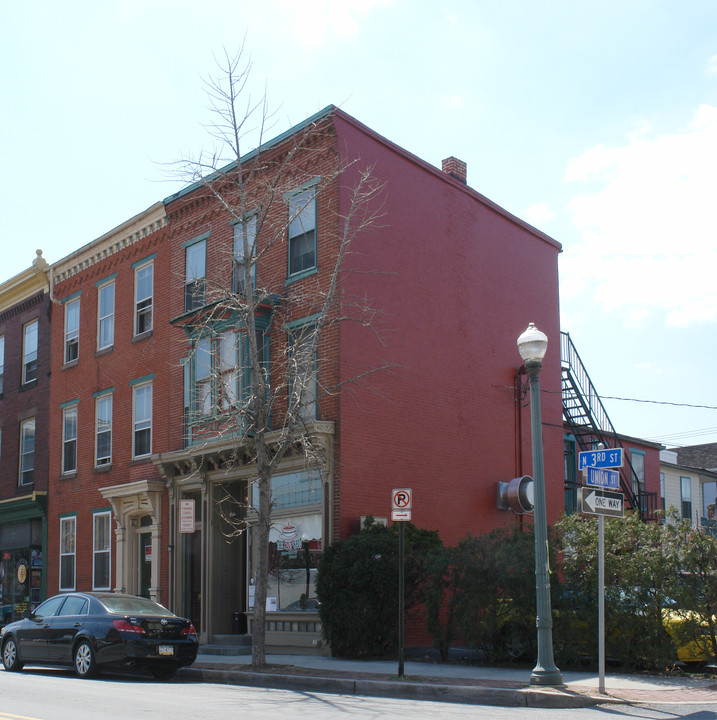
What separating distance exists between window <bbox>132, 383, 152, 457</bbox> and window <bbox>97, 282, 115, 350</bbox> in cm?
227

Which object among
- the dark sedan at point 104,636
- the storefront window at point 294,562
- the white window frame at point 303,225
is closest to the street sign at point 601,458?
the dark sedan at point 104,636

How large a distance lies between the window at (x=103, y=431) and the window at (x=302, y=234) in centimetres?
826

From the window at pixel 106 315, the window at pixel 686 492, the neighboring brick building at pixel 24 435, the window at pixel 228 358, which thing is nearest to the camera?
the window at pixel 228 358

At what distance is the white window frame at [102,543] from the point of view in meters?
24.8

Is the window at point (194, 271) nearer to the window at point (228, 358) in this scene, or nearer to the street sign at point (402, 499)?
the window at point (228, 358)

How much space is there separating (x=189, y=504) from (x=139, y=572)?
6185 mm

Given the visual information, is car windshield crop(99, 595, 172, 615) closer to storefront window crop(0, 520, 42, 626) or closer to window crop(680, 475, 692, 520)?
storefront window crop(0, 520, 42, 626)

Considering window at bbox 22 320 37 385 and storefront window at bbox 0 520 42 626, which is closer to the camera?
storefront window at bbox 0 520 42 626

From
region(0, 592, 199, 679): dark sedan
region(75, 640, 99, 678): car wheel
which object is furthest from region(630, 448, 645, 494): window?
region(75, 640, 99, 678): car wheel

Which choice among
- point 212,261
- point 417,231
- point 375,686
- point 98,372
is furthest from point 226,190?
point 375,686

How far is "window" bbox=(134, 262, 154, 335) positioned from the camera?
2475 centimetres

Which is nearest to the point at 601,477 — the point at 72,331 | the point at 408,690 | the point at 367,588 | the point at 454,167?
the point at 408,690

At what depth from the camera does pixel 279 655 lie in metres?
18.4

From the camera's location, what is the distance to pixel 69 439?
27.3 meters
